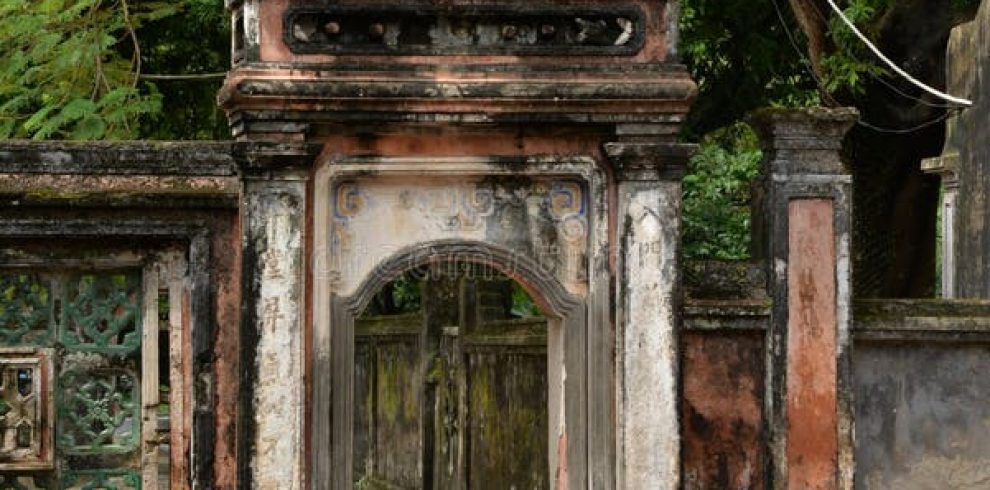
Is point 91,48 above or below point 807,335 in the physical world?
above

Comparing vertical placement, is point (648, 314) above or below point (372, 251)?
below

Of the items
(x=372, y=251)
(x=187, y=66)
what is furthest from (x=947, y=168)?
(x=187, y=66)

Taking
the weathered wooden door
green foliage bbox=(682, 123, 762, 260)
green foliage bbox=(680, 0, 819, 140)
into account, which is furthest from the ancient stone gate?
green foliage bbox=(680, 0, 819, 140)

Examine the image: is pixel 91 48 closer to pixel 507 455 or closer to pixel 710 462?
pixel 507 455

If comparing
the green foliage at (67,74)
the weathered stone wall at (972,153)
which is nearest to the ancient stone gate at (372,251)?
the green foliage at (67,74)

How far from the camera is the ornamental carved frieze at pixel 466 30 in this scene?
735cm

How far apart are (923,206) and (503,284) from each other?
4258 millimetres

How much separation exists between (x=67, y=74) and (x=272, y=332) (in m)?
4.67

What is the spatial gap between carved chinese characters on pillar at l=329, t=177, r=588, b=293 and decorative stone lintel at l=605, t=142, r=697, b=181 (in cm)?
26

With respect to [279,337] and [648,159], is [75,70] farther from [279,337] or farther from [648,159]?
[648,159]

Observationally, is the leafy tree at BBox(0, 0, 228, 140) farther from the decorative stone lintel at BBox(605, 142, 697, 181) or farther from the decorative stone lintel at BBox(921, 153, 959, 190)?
the decorative stone lintel at BBox(921, 153, 959, 190)

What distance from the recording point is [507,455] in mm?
11094

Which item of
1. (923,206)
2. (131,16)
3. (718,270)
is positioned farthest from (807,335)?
(923,206)

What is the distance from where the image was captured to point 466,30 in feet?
24.6
